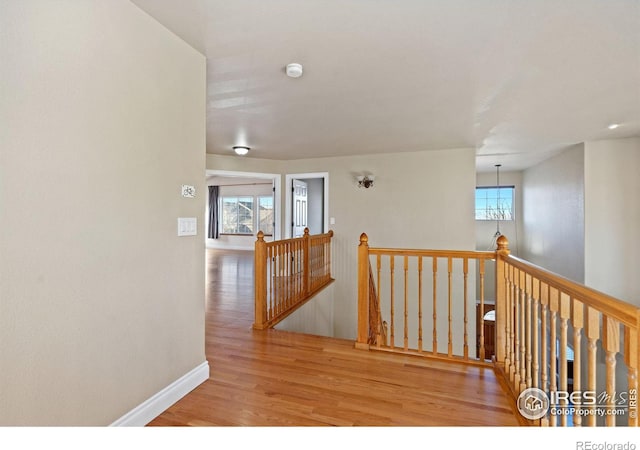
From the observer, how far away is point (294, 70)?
7.55ft

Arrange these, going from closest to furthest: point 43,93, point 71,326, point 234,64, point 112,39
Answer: point 43,93 < point 71,326 < point 112,39 < point 234,64

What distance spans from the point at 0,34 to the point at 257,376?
7.43 ft

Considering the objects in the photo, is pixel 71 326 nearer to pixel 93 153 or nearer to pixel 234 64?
pixel 93 153

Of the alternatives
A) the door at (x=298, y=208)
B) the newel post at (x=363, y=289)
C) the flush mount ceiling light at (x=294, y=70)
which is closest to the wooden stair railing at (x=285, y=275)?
the door at (x=298, y=208)

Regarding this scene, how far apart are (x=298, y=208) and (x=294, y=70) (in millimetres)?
4029

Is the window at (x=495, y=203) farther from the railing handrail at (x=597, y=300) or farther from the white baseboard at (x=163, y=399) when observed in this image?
the white baseboard at (x=163, y=399)

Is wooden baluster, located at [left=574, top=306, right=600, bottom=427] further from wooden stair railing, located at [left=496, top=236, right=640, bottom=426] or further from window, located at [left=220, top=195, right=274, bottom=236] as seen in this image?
window, located at [left=220, top=195, right=274, bottom=236]

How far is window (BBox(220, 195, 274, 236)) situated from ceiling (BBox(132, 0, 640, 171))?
5.92 m

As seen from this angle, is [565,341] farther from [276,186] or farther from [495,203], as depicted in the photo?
[495,203]

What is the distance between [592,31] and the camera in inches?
72.5

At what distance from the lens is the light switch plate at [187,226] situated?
1930mm

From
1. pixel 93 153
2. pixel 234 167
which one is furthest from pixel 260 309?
pixel 234 167

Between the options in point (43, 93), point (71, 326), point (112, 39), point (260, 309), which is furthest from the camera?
point (260, 309)

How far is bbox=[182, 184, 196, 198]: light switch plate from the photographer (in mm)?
1952
